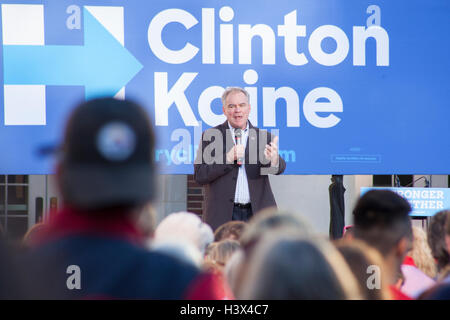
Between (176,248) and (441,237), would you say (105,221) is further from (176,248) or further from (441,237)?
(441,237)

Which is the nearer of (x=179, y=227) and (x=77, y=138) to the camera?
(x=77, y=138)

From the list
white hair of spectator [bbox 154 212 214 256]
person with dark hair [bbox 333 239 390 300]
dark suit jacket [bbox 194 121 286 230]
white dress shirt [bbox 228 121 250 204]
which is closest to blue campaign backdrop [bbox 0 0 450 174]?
dark suit jacket [bbox 194 121 286 230]

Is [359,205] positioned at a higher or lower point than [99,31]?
lower

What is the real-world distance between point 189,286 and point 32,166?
4.64 meters

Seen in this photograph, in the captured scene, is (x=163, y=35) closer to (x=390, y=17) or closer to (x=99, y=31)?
(x=99, y=31)

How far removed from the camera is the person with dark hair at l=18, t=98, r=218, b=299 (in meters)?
1.11

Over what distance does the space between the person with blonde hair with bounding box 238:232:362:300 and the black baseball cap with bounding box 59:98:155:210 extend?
0.29 meters

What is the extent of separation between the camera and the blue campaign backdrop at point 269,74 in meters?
5.52

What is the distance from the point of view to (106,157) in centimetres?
115

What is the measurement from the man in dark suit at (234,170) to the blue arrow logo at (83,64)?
1.17 meters
